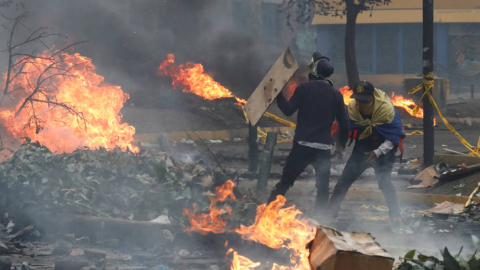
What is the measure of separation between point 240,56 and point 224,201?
18028mm

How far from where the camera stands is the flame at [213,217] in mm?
5629

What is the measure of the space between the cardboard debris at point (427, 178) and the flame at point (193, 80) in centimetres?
621

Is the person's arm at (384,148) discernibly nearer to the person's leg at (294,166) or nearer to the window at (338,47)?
the person's leg at (294,166)

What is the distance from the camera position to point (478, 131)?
1684 centimetres

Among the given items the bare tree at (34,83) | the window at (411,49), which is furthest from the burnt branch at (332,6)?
the bare tree at (34,83)

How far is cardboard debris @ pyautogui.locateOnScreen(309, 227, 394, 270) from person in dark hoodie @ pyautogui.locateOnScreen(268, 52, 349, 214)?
2.04 metres

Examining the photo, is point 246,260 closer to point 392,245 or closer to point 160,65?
point 392,245

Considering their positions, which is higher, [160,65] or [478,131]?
[160,65]

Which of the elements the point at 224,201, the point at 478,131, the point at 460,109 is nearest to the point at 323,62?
the point at 224,201

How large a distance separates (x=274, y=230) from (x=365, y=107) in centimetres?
173

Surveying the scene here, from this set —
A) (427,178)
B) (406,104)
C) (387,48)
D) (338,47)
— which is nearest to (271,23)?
(338,47)

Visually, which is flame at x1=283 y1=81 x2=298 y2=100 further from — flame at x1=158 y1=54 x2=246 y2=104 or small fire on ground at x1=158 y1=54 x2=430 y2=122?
flame at x1=158 y1=54 x2=246 y2=104

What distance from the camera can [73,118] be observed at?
946 cm

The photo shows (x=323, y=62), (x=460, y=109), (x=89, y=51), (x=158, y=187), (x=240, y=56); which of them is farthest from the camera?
(x=240, y=56)
